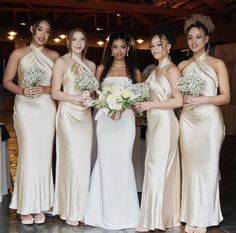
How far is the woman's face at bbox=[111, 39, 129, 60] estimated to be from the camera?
4.23 m

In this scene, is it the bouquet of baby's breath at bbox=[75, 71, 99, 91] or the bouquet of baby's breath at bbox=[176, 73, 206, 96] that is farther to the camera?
the bouquet of baby's breath at bbox=[75, 71, 99, 91]

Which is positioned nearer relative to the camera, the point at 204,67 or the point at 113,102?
the point at 113,102

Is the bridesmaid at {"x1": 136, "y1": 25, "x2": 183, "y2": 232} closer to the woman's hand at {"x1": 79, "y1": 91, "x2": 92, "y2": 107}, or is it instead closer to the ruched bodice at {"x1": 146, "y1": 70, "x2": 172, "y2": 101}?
the ruched bodice at {"x1": 146, "y1": 70, "x2": 172, "y2": 101}

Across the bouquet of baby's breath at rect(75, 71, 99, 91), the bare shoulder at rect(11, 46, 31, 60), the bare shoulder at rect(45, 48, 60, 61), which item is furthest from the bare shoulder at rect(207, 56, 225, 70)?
the bare shoulder at rect(11, 46, 31, 60)

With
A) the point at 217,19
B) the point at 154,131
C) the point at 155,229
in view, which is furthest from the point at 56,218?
the point at 217,19

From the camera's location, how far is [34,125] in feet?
13.7

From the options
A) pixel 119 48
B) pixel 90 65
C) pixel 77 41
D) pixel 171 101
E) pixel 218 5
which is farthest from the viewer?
pixel 218 5

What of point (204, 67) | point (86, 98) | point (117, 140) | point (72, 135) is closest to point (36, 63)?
point (86, 98)

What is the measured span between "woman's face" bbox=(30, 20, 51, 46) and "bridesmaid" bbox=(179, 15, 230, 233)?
4.48ft

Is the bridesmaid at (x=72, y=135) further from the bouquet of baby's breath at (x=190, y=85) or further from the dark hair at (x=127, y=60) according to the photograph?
the bouquet of baby's breath at (x=190, y=85)

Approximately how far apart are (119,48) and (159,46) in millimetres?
442

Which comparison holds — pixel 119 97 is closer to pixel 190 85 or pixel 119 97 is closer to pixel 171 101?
pixel 171 101

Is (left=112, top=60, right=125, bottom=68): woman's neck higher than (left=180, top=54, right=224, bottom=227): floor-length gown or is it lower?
higher

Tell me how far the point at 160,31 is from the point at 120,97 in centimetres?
78
